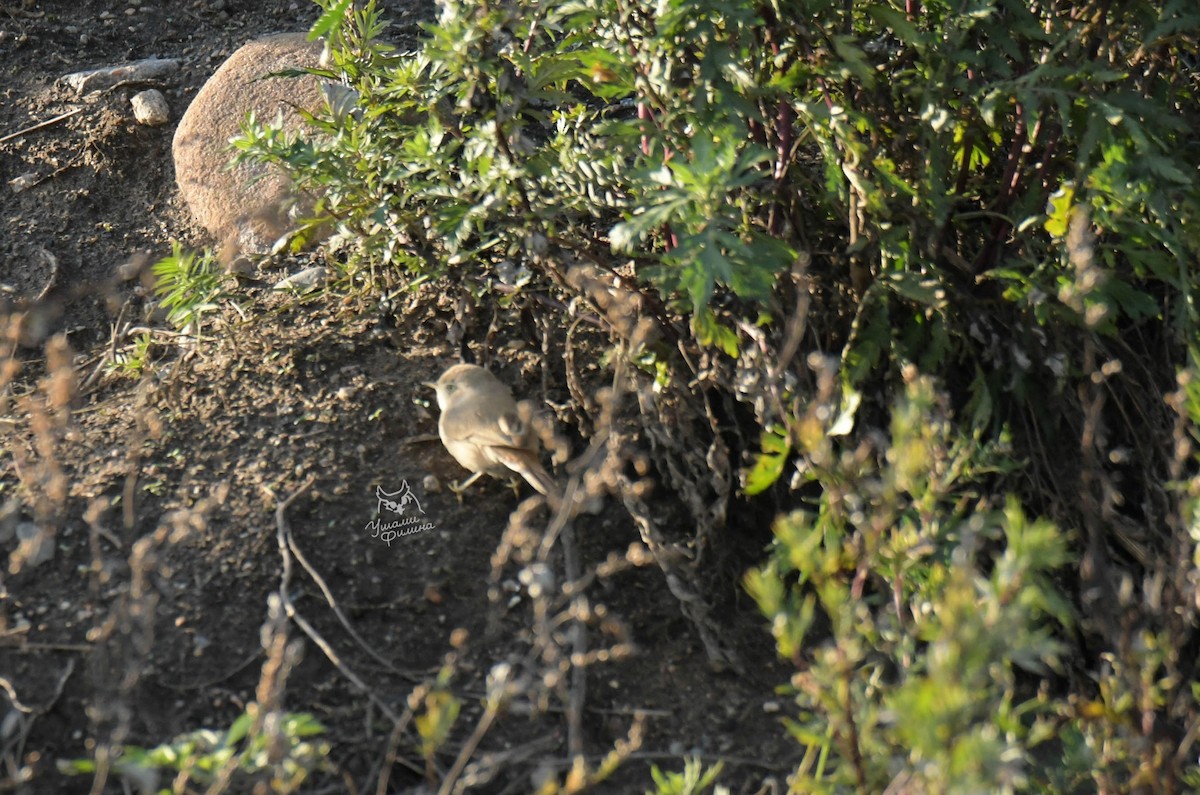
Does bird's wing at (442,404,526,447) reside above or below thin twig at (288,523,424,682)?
above

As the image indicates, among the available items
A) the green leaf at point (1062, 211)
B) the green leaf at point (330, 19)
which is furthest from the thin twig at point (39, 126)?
the green leaf at point (1062, 211)

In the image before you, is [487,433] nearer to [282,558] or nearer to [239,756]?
[282,558]

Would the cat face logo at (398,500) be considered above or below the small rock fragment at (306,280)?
above

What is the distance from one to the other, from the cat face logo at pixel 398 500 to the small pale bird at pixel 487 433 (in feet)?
0.37

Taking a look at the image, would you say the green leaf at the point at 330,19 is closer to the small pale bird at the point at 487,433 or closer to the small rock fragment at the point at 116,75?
the small pale bird at the point at 487,433

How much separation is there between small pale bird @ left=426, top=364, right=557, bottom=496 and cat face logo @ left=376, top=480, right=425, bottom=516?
112mm

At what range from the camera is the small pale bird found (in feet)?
10.6

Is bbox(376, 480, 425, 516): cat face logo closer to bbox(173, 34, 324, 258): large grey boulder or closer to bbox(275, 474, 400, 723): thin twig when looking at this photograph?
bbox(275, 474, 400, 723): thin twig

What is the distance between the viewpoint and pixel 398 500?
342cm

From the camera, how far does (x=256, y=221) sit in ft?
14.9

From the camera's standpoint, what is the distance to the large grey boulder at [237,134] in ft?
14.9

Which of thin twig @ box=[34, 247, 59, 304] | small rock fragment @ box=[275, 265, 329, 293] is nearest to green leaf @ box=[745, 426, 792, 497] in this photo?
small rock fragment @ box=[275, 265, 329, 293]

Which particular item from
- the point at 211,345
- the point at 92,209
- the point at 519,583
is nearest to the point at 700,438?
the point at 519,583

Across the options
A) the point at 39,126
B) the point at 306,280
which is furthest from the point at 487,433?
the point at 39,126
